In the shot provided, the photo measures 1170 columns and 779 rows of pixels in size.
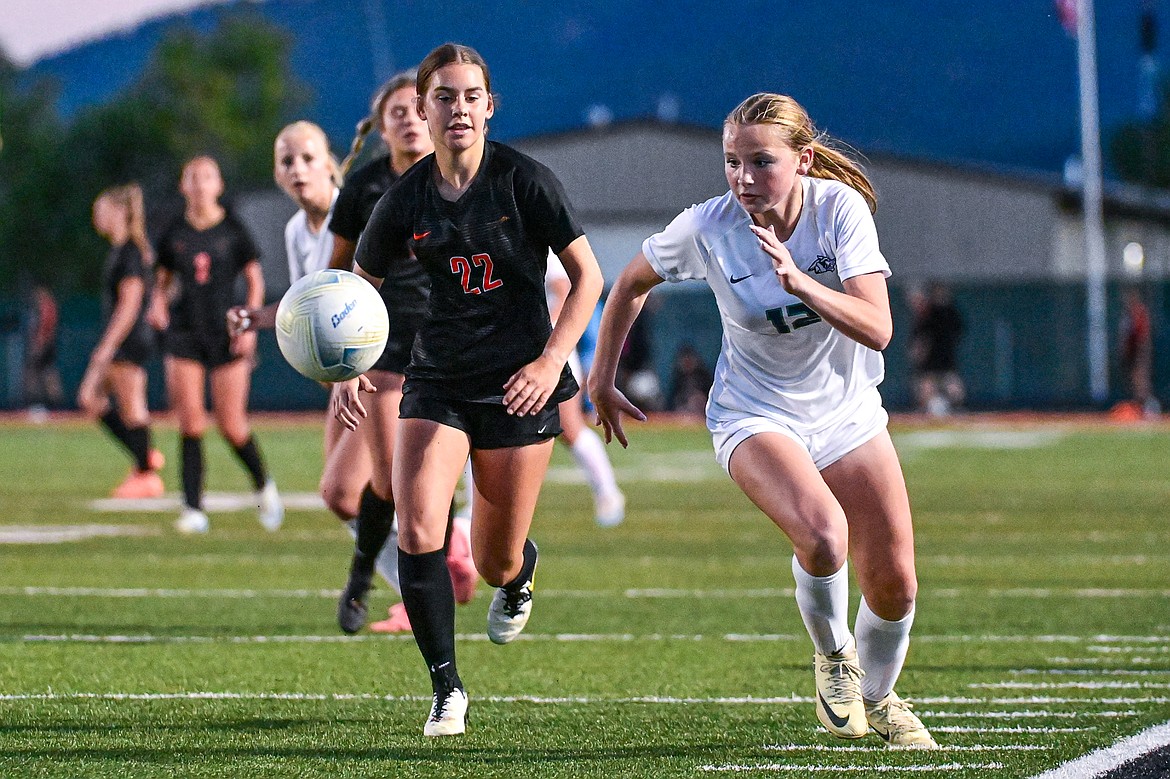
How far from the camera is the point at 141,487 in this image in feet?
52.4

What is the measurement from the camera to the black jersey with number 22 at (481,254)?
243 inches

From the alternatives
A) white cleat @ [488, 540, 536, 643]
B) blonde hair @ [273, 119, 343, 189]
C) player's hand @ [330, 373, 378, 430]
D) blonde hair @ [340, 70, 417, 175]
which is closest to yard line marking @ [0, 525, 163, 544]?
blonde hair @ [273, 119, 343, 189]

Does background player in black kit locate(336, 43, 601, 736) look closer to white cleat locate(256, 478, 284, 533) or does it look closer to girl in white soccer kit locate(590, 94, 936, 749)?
girl in white soccer kit locate(590, 94, 936, 749)

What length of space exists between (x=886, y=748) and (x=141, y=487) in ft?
36.6

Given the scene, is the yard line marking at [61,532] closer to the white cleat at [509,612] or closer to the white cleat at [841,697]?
the white cleat at [509,612]

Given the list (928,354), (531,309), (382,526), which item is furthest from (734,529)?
(928,354)

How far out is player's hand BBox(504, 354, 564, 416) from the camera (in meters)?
6.06

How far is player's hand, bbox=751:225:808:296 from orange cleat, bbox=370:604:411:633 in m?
3.63

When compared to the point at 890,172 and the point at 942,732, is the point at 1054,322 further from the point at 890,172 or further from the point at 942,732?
the point at 942,732

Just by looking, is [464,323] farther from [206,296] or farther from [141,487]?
[141,487]

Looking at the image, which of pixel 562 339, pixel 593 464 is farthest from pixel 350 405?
pixel 593 464

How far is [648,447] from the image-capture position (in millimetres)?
24797

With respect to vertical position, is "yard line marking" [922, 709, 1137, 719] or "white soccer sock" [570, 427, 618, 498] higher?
"yard line marking" [922, 709, 1137, 719]

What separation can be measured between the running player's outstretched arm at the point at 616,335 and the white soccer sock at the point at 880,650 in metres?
0.99
